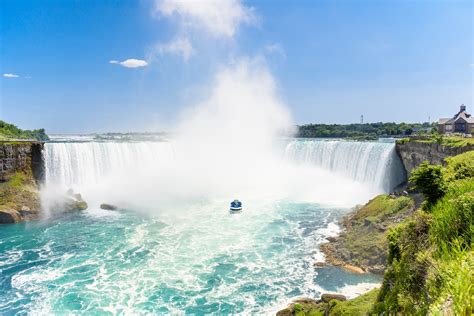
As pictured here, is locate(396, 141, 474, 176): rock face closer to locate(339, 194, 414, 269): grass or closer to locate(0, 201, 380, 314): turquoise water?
locate(339, 194, 414, 269): grass

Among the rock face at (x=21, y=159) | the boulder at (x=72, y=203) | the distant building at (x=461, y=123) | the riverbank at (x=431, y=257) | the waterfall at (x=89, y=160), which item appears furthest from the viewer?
the distant building at (x=461, y=123)

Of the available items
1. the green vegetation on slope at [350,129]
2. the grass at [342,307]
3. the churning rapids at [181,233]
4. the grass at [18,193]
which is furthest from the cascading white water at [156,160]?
the green vegetation on slope at [350,129]

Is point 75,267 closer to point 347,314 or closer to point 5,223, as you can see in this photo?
point 5,223

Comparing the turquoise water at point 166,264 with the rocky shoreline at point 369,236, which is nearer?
the turquoise water at point 166,264

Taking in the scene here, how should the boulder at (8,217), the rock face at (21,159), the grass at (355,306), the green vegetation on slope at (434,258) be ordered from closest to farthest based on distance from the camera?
the green vegetation on slope at (434,258)
the grass at (355,306)
the boulder at (8,217)
the rock face at (21,159)

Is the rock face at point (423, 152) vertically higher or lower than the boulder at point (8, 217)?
higher

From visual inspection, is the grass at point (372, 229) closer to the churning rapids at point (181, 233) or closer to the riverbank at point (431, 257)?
the riverbank at point (431, 257)

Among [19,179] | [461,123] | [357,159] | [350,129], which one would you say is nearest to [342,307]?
[357,159]
